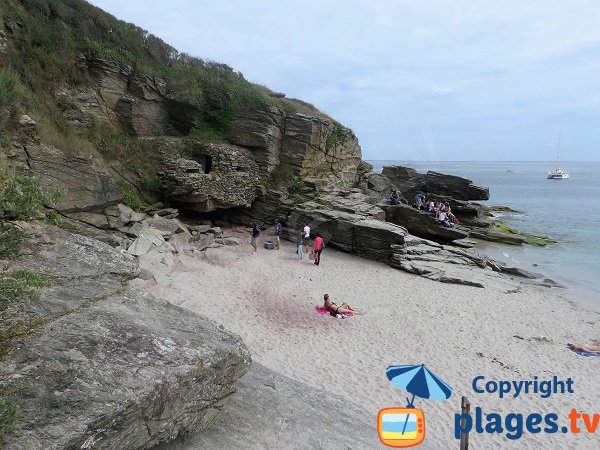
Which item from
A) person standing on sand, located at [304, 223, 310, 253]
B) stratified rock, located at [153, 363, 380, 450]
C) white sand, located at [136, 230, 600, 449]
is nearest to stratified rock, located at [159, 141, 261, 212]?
white sand, located at [136, 230, 600, 449]

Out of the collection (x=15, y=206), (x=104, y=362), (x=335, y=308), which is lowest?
(x=335, y=308)

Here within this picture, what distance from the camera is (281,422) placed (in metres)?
6.06

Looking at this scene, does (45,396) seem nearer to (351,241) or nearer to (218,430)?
(218,430)

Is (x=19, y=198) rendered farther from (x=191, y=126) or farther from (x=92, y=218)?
(x=191, y=126)

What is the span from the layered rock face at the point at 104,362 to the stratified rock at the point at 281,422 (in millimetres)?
461

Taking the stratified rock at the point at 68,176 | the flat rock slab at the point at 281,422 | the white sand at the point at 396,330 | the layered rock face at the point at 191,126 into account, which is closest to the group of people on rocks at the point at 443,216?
the layered rock face at the point at 191,126

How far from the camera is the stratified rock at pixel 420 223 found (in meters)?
25.9

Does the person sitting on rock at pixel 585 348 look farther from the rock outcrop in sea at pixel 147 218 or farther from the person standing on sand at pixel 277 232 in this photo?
the person standing on sand at pixel 277 232

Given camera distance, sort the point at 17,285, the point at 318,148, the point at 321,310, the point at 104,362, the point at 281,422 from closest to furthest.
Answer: the point at 17,285
the point at 104,362
the point at 281,422
the point at 321,310
the point at 318,148

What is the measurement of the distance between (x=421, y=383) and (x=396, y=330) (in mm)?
7191

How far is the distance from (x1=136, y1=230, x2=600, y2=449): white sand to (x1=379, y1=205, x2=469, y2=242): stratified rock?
7.76m

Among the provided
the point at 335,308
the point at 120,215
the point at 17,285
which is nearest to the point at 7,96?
the point at 120,215

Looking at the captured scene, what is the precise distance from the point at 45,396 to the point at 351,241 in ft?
60.0

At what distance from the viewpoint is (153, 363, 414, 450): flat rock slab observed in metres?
5.41
